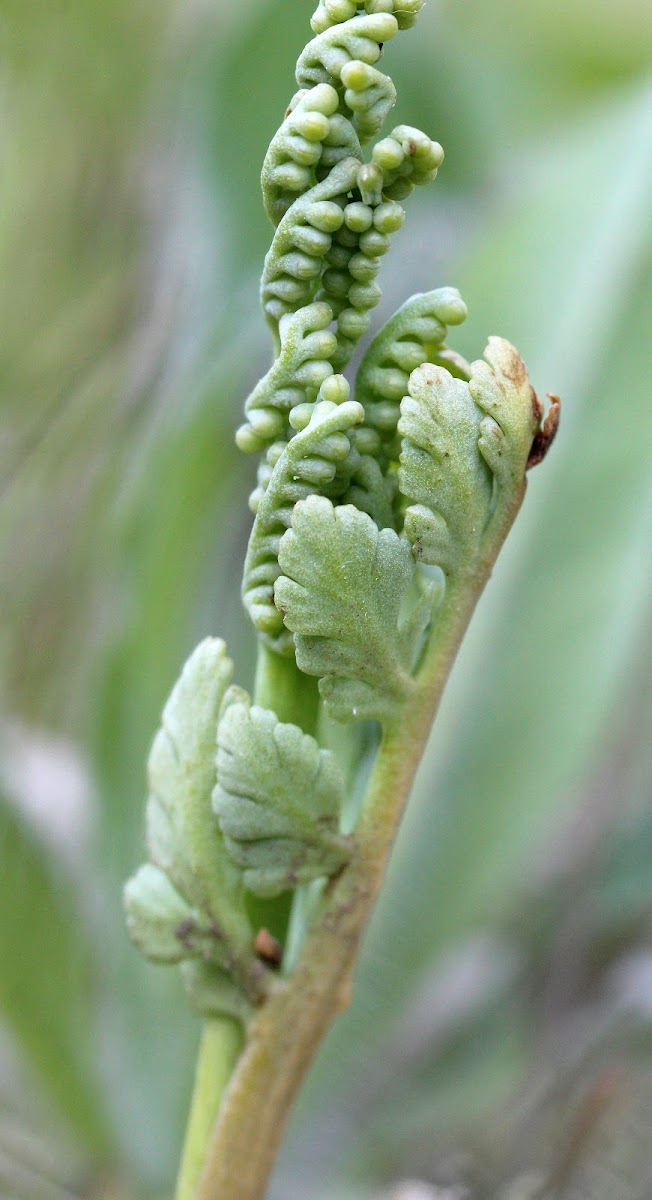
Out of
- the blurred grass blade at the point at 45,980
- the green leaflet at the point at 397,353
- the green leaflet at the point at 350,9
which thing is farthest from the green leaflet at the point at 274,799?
the blurred grass blade at the point at 45,980

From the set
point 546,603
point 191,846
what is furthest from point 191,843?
point 546,603

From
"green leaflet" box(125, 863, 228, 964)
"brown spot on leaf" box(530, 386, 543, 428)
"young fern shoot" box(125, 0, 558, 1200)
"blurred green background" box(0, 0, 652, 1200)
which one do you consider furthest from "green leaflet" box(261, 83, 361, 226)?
"blurred green background" box(0, 0, 652, 1200)

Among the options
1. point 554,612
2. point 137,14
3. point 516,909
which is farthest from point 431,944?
point 137,14

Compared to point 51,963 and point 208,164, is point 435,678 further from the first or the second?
point 208,164

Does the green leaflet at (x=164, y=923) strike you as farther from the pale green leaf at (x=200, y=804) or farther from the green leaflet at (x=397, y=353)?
the green leaflet at (x=397, y=353)

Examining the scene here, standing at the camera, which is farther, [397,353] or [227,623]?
[227,623]

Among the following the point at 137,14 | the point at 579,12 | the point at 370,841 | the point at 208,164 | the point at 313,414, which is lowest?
the point at 370,841

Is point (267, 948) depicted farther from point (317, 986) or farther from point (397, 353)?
point (397, 353)
